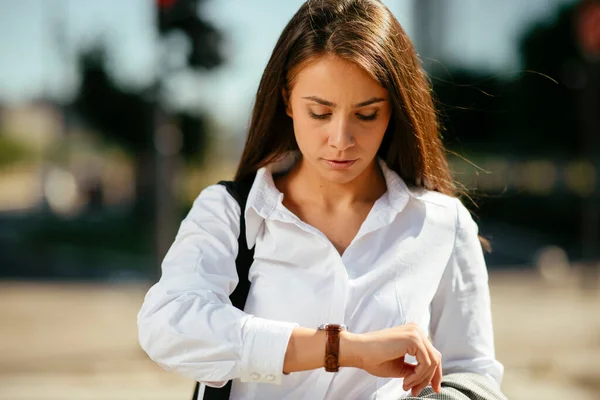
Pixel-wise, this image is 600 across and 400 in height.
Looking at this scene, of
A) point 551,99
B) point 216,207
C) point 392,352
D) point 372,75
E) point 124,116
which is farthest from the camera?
point 551,99

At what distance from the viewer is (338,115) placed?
1.91 m

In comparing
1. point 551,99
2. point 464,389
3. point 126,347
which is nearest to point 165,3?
point 126,347

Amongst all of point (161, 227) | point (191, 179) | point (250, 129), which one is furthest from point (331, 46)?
point (191, 179)

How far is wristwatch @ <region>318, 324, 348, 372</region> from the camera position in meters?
1.69

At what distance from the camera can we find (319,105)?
76.3 inches

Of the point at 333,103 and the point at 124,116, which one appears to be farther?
the point at 124,116

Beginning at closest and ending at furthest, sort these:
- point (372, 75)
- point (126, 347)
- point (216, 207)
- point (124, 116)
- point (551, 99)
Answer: point (372, 75)
point (216, 207)
point (126, 347)
point (124, 116)
point (551, 99)

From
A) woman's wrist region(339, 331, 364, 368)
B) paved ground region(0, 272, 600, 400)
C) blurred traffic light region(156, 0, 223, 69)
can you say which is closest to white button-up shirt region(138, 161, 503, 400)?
woman's wrist region(339, 331, 364, 368)

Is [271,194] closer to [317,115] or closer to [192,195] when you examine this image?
[317,115]

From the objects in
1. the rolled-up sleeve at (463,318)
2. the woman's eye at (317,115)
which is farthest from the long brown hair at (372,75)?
the rolled-up sleeve at (463,318)

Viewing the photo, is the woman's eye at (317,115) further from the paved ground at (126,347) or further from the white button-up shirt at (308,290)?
the paved ground at (126,347)

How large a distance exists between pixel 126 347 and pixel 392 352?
6141 millimetres

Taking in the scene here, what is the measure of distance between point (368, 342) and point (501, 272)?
12.5 metres

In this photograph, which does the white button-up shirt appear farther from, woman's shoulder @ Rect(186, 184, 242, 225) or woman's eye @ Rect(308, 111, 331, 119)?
woman's eye @ Rect(308, 111, 331, 119)
